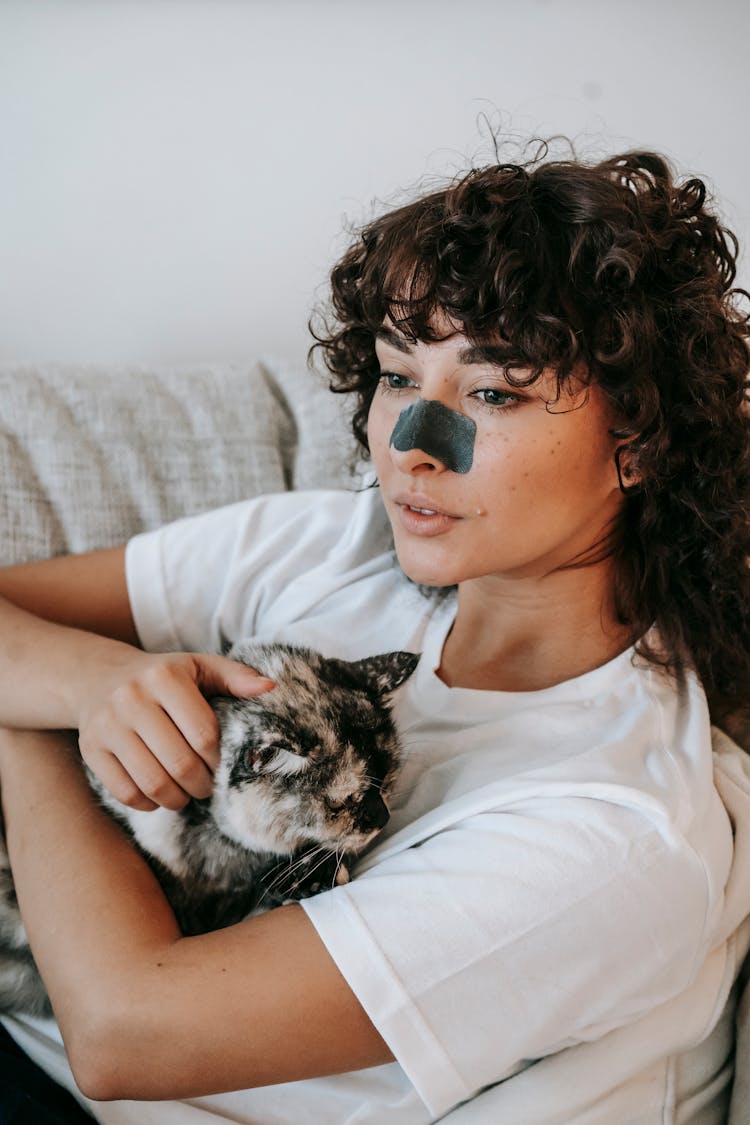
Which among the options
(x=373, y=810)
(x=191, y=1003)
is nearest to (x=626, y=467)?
(x=373, y=810)

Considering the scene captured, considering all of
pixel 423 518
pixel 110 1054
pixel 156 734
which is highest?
pixel 423 518

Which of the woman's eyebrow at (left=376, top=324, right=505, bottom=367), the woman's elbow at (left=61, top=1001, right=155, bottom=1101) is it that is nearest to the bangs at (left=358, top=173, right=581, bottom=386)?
the woman's eyebrow at (left=376, top=324, right=505, bottom=367)

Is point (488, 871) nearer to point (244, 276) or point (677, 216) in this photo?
point (677, 216)

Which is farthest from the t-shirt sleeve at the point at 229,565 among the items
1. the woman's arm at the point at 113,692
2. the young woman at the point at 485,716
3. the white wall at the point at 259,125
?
the white wall at the point at 259,125

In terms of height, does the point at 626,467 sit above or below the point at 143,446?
above

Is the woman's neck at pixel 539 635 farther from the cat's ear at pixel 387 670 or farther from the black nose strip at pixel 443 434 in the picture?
the black nose strip at pixel 443 434

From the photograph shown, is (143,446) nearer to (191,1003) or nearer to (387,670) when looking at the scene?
(387,670)

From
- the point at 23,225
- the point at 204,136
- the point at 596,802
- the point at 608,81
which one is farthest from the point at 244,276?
the point at 596,802

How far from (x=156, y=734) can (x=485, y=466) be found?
48 cm

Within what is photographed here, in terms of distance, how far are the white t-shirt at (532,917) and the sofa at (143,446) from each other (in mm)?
570

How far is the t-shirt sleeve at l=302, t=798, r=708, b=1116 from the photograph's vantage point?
2.83ft

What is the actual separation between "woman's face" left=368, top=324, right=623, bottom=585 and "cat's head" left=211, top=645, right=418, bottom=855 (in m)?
0.18

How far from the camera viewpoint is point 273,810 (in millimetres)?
1053

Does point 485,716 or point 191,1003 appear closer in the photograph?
point 191,1003
